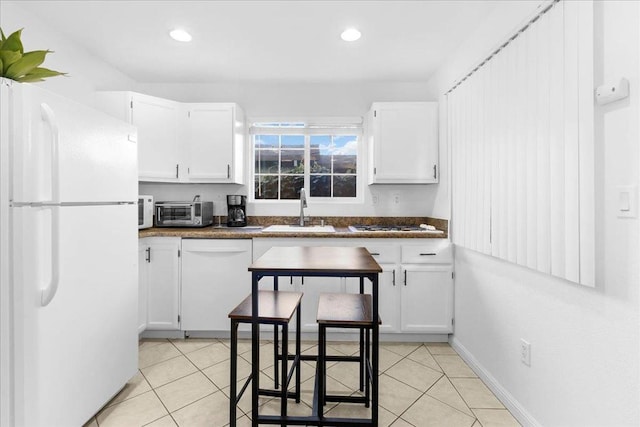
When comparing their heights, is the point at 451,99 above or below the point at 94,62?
below

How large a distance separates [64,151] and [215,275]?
1.58 m

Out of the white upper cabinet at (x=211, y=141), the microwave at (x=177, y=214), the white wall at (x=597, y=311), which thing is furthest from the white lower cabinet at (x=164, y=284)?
the white wall at (x=597, y=311)

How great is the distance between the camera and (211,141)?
10.4 ft

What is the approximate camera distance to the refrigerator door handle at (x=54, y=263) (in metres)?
1.42

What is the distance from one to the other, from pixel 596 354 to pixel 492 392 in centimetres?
95

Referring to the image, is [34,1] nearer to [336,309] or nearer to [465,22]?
[336,309]

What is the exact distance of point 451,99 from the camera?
2750mm

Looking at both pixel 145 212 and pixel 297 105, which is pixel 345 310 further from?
pixel 297 105

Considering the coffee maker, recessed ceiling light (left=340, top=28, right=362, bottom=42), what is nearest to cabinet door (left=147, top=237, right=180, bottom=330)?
the coffee maker

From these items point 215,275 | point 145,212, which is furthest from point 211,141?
point 215,275

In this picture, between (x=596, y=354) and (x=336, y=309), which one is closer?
(x=596, y=354)

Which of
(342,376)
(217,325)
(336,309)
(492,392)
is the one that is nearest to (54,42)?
(217,325)

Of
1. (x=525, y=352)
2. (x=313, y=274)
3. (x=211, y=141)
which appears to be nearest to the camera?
(x=313, y=274)

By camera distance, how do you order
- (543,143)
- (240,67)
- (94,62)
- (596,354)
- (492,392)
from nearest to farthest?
(596,354)
(543,143)
(492,392)
(94,62)
(240,67)
